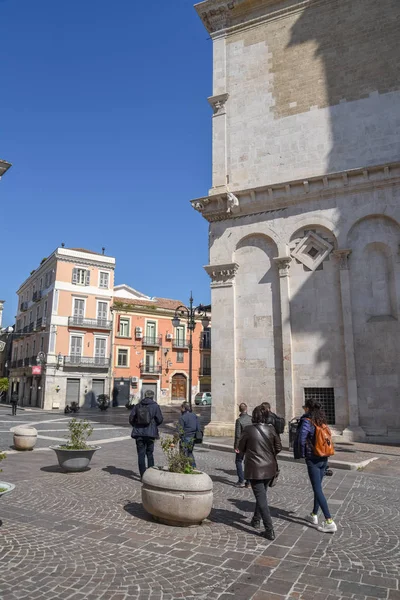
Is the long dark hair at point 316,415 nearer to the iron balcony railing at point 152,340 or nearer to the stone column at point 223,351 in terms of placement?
the stone column at point 223,351

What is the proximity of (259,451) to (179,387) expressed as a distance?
43.4 metres

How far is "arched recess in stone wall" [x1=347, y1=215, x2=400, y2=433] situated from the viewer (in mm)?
14273

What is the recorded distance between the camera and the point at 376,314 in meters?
14.9

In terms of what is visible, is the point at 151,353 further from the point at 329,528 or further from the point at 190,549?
the point at 190,549

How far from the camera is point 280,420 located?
29.1 feet

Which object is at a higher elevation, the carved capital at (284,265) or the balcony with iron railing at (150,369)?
the carved capital at (284,265)

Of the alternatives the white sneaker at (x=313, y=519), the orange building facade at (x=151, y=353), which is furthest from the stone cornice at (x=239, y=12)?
the orange building facade at (x=151, y=353)

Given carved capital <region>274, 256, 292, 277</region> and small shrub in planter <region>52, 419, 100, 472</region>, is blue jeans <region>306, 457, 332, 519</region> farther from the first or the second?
carved capital <region>274, 256, 292, 277</region>

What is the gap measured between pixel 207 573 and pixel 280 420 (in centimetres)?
487

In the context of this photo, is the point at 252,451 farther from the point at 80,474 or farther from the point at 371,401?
the point at 371,401

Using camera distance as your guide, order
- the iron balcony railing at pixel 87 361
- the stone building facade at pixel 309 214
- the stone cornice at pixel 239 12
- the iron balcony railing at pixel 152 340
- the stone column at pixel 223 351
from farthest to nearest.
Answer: the iron balcony railing at pixel 152 340
the iron balcony railing at pixel 87 361
the stone cornice at pixel 239 12
the stone column at pixel 223 351
the stone building facade at pixel 309 214

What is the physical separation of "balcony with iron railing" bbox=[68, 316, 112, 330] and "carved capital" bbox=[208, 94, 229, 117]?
90.8ft

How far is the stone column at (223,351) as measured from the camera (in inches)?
640

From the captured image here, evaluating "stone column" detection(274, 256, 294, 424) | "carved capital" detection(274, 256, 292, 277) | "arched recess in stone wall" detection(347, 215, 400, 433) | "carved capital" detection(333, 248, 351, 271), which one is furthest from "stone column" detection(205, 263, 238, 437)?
"arched recess in stone wall" detection(347, 215, 400, 433)
